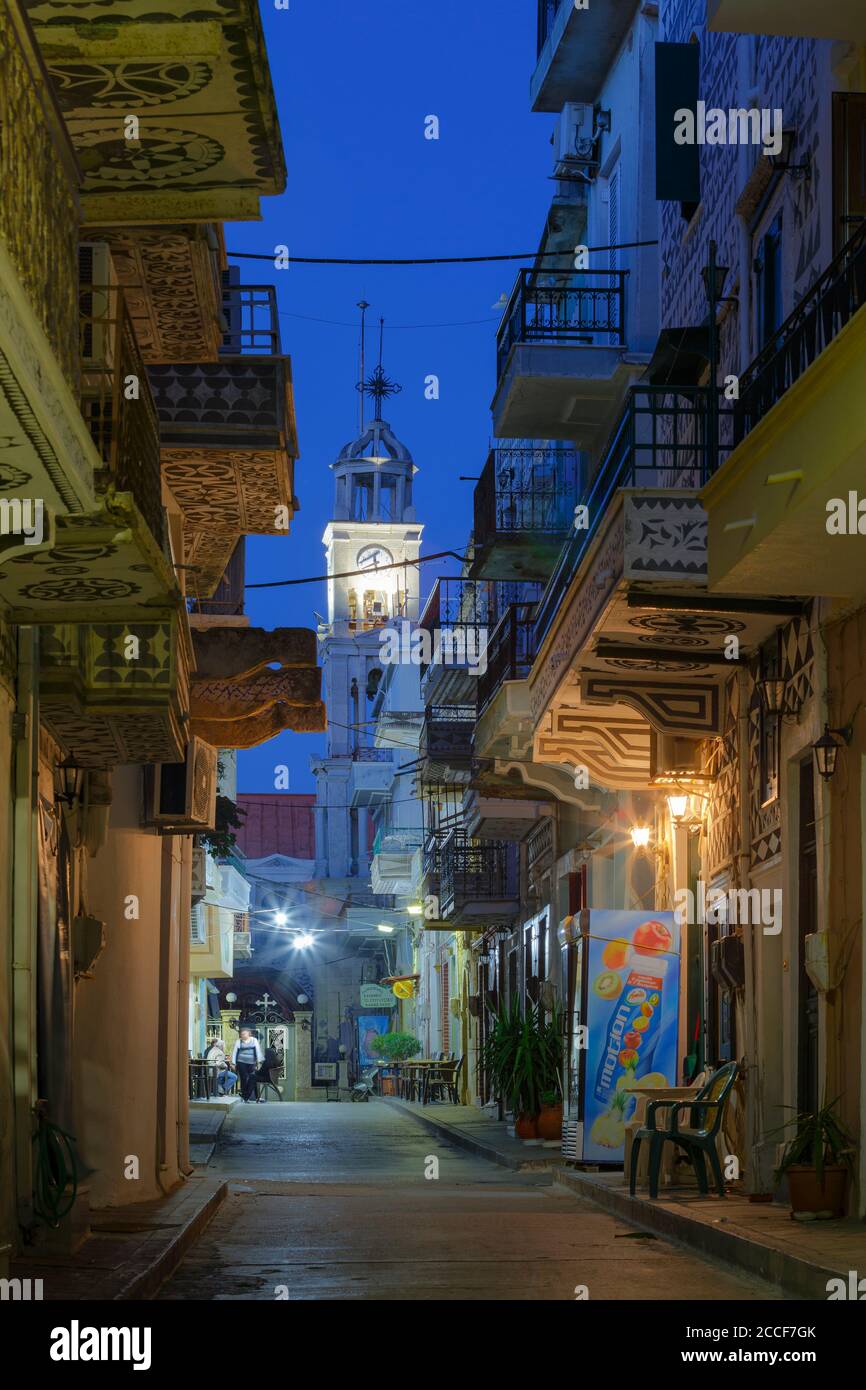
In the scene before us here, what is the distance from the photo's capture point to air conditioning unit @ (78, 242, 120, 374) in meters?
11.0

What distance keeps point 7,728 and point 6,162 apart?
4.46 meters

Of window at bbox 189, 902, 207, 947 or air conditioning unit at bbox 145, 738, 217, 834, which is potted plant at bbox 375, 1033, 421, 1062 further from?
air conditioning unit at bbox 145, 738, 217, 834

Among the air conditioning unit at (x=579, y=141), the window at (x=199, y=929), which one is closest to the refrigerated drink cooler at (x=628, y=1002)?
the air conditioning unit at (x=579, y=141)

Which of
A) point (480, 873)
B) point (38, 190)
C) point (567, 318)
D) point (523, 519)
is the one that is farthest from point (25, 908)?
point (480, 873)

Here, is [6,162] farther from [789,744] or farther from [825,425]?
[789,744]

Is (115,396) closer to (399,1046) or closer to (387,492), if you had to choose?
(399,1046)

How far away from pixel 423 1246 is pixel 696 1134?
2843 millimetres

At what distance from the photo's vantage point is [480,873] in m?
37.1

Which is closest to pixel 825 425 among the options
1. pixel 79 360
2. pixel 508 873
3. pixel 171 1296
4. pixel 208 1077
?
pixel 79 360

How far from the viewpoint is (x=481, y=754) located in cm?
2406

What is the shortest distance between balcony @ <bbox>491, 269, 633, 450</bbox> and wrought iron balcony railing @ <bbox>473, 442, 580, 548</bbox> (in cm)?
208

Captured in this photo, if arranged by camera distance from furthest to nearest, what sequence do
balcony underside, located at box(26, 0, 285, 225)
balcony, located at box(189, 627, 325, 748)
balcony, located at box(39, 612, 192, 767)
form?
balcony, located at box(189, 627, 325, 748) < balcony, located at box(39, 612, 192, 767) < balcony underside, located at box(26, 0, 285, 225)

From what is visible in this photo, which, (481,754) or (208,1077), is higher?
(481,754)
